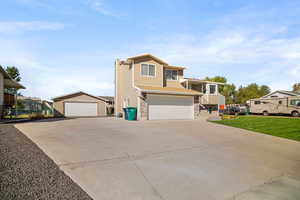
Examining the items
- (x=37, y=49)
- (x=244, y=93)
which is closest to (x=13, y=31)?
(x=37, y=49)

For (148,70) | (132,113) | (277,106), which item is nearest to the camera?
(132,113)

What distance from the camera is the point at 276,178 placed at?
330 cm

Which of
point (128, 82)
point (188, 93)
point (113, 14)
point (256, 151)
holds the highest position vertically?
point (113, 14)

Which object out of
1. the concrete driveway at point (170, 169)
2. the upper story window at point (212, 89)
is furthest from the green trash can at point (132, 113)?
the upper story window at point (212, 89)

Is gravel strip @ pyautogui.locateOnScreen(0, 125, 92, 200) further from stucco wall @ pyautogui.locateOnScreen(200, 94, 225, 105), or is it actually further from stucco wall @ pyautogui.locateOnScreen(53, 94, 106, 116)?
stucco wall @ pyautogui.locateOnScreen(200, 94, 225, 105)

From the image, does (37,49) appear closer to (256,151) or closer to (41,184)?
(41,184)

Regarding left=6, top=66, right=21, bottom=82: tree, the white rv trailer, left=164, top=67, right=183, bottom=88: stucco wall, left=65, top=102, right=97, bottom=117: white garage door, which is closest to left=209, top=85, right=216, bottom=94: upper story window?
left=164, top=67, right=183, bottom=88: stucco wall

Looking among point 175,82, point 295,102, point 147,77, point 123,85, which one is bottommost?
point 295,102

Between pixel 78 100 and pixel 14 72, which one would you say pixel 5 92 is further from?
pixel 14 72

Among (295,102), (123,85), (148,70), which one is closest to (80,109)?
(123,85)

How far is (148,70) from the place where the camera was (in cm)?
1574

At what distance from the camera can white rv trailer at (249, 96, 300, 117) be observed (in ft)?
60.0

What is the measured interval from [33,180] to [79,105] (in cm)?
1981

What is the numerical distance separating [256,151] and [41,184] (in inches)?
248
